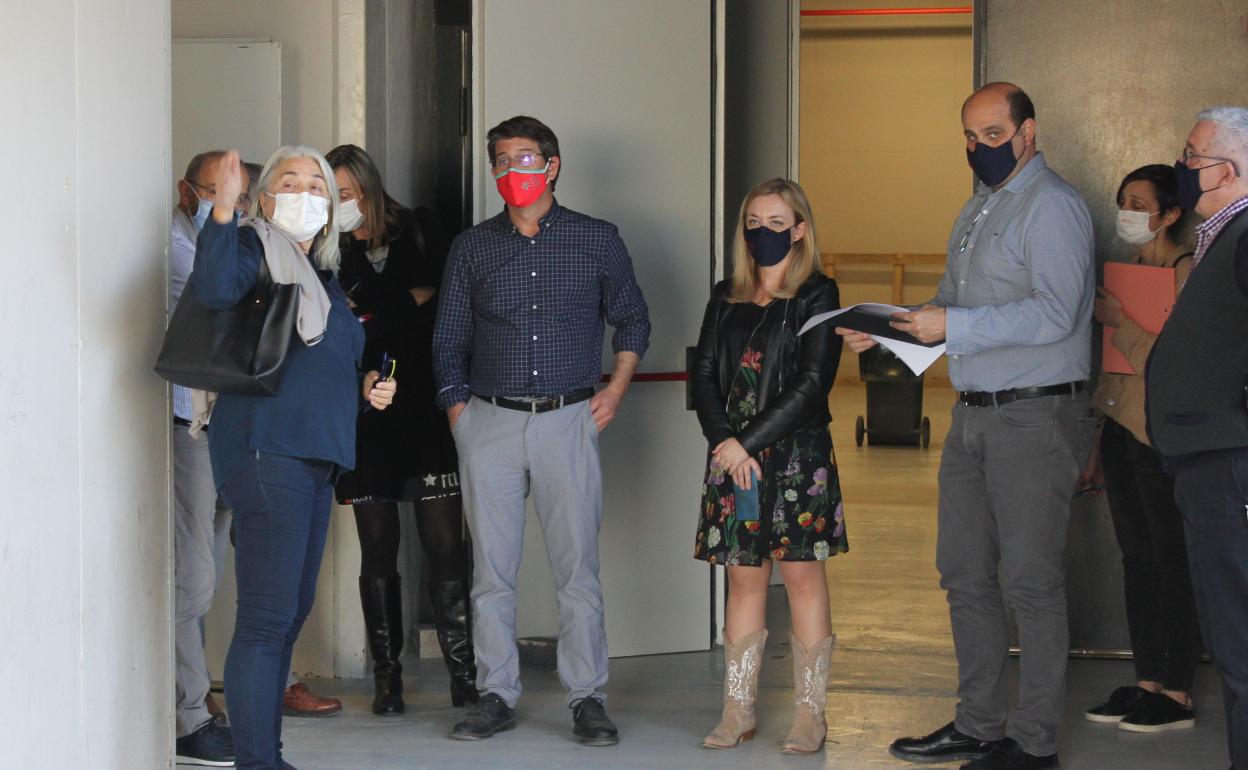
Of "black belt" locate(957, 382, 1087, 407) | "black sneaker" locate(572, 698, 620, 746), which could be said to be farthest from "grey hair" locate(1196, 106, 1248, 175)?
"black sneaker" locate(572, 698, 620, 746)

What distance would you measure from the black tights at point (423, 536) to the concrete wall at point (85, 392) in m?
0.99

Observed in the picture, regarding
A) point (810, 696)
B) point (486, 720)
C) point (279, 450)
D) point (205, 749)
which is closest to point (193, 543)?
point (205, 749)

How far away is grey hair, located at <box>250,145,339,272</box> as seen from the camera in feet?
10.4

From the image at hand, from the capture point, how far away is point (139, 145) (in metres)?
3.06

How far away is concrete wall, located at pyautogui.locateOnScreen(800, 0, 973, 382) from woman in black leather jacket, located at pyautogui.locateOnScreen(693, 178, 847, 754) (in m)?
11.8

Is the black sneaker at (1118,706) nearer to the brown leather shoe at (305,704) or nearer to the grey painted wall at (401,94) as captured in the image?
the brown leather shoe at (305,704)

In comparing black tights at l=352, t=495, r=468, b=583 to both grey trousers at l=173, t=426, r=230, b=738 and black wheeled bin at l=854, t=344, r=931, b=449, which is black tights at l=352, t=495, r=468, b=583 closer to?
grey trousers at l=173, t=426, r=230, b=738

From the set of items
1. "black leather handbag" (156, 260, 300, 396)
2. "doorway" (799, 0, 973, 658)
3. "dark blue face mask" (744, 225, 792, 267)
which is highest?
"doorway" (799, 0, 973, 658)

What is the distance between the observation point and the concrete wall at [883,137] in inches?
604

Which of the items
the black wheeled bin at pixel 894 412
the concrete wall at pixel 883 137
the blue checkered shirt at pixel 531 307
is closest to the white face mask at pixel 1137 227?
the blue checkered shirt at pixel 531 307

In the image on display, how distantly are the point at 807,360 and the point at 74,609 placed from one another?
185cm

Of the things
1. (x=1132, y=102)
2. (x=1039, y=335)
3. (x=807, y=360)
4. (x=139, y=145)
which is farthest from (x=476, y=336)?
(x=1132, y=102)

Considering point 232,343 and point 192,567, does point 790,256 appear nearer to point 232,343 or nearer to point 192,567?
point 232,343

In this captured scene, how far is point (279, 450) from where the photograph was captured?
3023 millimetres
